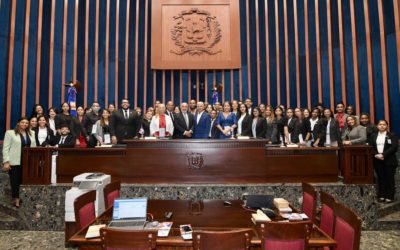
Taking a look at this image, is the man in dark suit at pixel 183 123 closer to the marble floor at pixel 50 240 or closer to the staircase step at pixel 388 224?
the marble floor at pixel 50 240

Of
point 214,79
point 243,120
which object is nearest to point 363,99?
point 243,120

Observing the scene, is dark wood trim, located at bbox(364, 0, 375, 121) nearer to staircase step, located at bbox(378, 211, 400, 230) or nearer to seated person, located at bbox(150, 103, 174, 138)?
staircase step, located at bbox(378, 211, 400, 230)

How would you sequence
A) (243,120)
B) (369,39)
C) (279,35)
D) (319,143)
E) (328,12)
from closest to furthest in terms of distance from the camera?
1. (319,143)
2. (243,120)
3. (369,39)
4. (328,12)
5. (279,35)

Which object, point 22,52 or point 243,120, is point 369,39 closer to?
point 243,120

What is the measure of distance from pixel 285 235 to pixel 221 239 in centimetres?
40

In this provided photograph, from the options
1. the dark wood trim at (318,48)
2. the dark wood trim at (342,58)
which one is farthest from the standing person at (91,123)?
the dark wood trim at (342,58)

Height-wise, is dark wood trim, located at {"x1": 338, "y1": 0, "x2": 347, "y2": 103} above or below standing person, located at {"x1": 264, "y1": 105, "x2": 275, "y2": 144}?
above

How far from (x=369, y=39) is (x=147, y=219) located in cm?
648

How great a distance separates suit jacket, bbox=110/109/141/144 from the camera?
198 inches

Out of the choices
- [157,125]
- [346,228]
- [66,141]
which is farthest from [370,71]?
[66,141]

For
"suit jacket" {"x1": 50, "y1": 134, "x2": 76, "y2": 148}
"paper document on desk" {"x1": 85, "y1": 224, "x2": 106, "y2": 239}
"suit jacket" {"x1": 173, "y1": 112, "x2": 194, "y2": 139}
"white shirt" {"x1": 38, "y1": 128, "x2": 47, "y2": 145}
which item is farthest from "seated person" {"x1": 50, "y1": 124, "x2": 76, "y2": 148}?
"paper document on desk" {"x1": 85, "y1": 224, "x2": 106, "y2": 239}

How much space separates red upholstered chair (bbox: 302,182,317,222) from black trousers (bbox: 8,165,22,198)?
4000 millimetres

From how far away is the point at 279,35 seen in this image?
7430mm

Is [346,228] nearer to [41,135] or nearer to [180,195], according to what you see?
[180,195]
